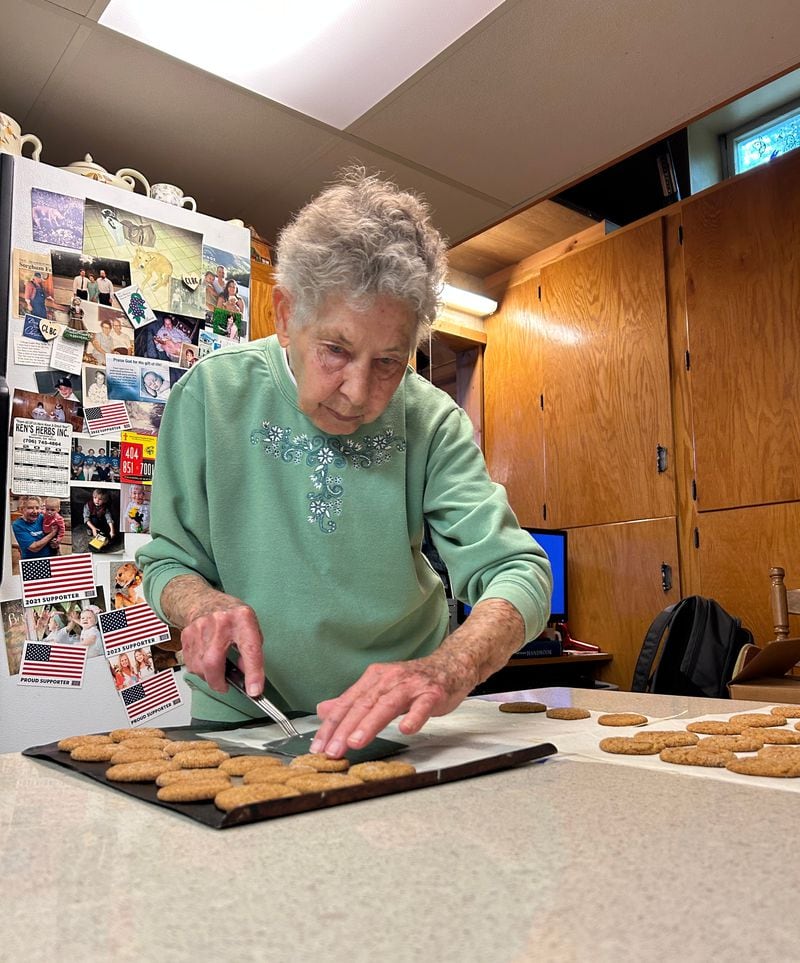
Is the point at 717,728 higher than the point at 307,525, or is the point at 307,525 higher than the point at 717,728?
the point at 307,525

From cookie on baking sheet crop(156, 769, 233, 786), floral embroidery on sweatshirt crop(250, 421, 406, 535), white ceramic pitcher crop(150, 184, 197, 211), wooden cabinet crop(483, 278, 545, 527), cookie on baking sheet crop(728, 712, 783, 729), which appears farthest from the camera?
wooden cabinet crop(483, 278, 545, 527)

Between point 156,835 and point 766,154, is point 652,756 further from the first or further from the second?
point 766,154

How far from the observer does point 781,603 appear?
2816mm

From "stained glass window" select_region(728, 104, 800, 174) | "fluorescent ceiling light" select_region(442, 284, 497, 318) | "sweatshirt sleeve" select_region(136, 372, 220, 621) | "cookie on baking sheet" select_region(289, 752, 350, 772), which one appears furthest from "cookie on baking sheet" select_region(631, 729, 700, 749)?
"fluorescent ceiling light" select_region(442, 284, 497, 318)

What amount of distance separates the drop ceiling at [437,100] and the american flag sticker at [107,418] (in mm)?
1041

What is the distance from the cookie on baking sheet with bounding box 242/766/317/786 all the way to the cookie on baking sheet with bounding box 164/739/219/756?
12cm

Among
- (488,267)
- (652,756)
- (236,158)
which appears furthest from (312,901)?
(488,267)

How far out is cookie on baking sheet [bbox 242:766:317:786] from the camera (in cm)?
72

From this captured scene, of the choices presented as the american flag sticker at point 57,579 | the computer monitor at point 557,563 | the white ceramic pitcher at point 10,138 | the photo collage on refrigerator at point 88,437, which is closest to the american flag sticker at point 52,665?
the photo collage on refrigerator at point 88,437

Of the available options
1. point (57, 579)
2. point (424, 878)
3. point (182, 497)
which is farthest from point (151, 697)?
point (424, 878)

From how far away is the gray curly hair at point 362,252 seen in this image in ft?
3.69

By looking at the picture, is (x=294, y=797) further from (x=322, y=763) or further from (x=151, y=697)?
(x=151, y=697)

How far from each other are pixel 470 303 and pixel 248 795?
422 cm

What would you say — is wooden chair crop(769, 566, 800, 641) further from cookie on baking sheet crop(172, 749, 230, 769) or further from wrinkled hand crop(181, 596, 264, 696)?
cookie on baking sheet crop(172, 749, 230, 769)
